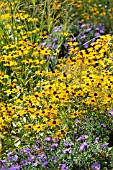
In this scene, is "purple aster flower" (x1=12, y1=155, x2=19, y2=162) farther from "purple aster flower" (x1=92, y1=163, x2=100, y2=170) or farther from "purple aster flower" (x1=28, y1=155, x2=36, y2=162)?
"purple aster flower" (x1=92, y1=163, x2=100, y2=170)

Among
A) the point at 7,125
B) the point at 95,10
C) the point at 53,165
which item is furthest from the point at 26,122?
the point at 95,10

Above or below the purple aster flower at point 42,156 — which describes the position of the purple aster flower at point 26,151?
below

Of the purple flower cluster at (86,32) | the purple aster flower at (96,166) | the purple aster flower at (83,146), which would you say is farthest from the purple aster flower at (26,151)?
the purple flower cluster at (86,32)

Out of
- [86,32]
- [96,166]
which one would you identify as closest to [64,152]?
[96,166]

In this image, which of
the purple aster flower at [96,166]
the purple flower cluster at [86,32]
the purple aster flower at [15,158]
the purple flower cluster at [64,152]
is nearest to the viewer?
the purple aster flower at [96,166]

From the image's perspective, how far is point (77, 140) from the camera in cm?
389

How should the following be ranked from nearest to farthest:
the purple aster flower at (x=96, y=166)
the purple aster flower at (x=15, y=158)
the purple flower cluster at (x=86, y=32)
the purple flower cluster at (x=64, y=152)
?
the purple aster flower at (x=96, y=166)
the purple flower cluster at (x=64, y=152)
the purple aster flower at (x=15, y=158)
the purple flower cluster at (x=86, y=32)

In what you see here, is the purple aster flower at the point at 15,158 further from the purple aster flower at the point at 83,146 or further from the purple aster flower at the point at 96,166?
the purple aster flower at the point at 96,166

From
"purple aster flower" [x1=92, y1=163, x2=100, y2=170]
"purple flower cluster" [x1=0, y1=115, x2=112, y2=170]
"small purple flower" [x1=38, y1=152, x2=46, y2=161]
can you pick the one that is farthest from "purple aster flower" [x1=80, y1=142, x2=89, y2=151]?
"small purple flower" [x1=38, y1=152, x2=46, y2=161]

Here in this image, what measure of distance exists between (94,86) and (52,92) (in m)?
0.43

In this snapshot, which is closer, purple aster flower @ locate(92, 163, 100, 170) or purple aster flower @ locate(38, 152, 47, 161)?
purple aster flower @ locate(92, 163, 100, 170)

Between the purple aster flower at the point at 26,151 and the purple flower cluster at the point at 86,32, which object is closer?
the purple aster flower at the point at 26,151

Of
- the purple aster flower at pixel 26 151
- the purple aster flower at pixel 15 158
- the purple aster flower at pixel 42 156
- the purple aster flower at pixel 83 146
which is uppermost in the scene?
the purple aster flower at pixel 83 146

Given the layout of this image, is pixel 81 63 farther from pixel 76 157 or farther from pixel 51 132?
pixel 76 157
